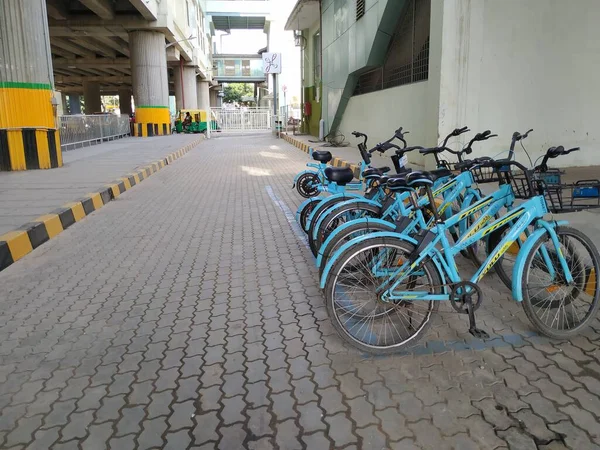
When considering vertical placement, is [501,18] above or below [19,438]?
above

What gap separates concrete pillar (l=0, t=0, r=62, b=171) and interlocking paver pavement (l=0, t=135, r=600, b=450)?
660 centimetres

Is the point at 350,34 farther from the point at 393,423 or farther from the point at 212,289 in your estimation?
the point at 393,423

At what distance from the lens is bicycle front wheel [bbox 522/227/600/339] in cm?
303

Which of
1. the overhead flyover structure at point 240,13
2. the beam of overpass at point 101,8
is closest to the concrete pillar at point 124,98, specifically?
the overhead flyover structure at point 240,13

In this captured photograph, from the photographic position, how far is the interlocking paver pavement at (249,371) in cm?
228

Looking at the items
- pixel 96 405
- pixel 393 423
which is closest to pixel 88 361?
pixel 96 405

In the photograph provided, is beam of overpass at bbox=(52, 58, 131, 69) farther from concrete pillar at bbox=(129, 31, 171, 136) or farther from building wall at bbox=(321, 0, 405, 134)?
building wall at bbox=(321, 0, 405, 134)

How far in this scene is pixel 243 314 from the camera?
11.8 ft

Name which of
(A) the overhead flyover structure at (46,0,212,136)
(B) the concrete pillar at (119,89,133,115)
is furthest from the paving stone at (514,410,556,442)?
(B) the concrete pillar at (119,89,133,115)

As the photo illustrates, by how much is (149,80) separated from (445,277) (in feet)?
81.1

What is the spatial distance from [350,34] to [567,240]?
13.2 meters

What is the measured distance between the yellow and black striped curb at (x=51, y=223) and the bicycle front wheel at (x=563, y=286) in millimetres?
4713

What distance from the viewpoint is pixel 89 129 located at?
1877cm

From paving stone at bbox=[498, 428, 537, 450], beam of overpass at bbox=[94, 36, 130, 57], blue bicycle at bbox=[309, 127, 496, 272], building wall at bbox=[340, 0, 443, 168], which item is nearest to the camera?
paving stone at bbox=[498, 428, 537, 450]
